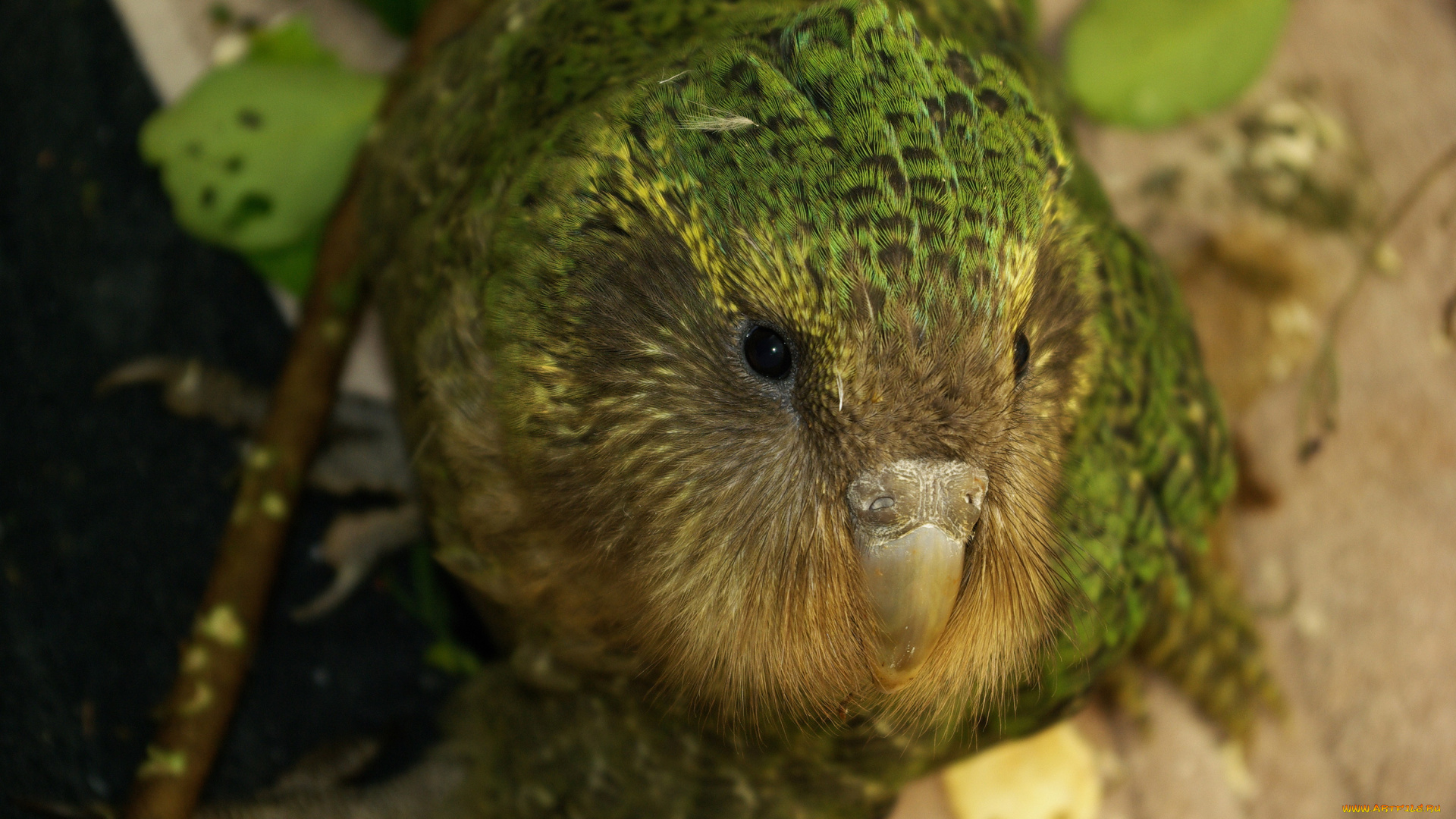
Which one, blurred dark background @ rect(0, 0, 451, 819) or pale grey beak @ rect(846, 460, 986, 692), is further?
blurred dark background @ rect(0, 0, 451, 819)

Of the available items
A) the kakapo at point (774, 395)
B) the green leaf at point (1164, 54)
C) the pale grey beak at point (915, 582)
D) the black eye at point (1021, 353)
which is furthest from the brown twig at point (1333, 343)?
the pale grey beak at point (915, 582)

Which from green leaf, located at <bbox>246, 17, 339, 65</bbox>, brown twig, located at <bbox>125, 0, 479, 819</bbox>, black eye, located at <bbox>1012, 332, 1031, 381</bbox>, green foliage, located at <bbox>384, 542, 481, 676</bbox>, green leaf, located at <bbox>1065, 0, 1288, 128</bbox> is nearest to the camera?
black eye, located at <bbox>1012, 332, 1031, 381</bbox>

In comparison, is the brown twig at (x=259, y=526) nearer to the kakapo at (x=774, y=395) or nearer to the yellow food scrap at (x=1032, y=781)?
the kakapo at (x=774, y=395)

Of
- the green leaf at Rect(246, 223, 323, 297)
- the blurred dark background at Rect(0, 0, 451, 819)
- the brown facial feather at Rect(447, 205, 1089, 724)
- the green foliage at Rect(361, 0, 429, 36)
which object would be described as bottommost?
the blurred dark background at Rect(0, 0, 451, 819)

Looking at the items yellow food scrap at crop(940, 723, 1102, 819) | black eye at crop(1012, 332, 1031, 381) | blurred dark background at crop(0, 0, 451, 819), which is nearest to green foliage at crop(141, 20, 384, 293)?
blurred dark background at crop(0, 0, 451, 819)

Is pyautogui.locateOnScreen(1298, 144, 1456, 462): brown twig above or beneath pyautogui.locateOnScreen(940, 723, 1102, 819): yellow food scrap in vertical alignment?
above

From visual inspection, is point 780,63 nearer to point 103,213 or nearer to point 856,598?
point 856,598

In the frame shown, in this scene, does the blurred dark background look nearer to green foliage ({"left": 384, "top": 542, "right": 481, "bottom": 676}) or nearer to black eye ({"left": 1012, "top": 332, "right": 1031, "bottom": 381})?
green foliage ({"left": 384, "top": 542, "right": 481, "bottom": 676})
